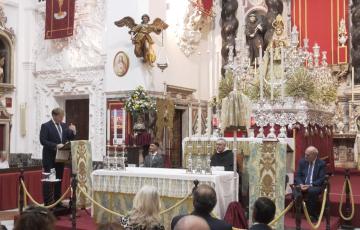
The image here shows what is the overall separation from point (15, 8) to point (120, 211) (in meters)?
11.3

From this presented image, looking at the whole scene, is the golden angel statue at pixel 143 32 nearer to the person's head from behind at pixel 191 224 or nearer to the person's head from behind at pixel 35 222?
the person's head from behind at pixel 35 222

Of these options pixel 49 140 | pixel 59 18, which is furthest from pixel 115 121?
pixel 49 140

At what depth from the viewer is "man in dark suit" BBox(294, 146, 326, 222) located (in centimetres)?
772

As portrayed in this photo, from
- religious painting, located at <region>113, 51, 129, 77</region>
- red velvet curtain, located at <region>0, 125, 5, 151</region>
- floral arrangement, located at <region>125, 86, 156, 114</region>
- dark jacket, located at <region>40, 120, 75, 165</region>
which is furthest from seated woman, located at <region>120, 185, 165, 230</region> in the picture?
red velvet curtain, located at <region>0, 125, 5, 151</region>

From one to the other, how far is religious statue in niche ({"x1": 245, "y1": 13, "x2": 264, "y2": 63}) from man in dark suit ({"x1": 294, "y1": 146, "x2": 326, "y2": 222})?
8.95 meters

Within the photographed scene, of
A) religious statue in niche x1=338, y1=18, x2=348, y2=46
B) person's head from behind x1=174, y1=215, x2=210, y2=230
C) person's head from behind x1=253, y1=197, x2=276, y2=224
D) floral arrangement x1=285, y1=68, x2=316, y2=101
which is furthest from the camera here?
religious statue in niche x1=338, y1=18, x2=348, y2=46

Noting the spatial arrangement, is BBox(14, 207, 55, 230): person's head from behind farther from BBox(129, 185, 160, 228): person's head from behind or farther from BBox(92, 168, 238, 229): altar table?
BBox(92, 168, 238, 229): altar table

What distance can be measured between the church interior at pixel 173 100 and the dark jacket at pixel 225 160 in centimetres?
2

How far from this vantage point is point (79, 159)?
8359mm

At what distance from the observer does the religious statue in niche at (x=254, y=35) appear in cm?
1647

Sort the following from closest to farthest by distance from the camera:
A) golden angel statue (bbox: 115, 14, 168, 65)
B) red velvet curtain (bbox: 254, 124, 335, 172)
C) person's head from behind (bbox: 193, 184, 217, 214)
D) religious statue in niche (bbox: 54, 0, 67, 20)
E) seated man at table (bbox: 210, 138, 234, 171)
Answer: person's head from behind (bbox: 193, 184, 217, 214) < seated man at table (bbox: 210, 138, 234, 171) < red velvet curtain (bbox: 254, 124, 335, 172) < golden angel statue (bbox: 115, 14, 168, 65) < religious statue in niche (bbox: 54, 0, 67, 20)

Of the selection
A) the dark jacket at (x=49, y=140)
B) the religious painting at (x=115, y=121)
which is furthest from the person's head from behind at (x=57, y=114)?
the religious painting at (x=115, y=121)

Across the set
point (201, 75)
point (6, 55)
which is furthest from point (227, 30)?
point (6, 55)

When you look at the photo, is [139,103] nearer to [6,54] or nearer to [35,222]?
[6,54]
